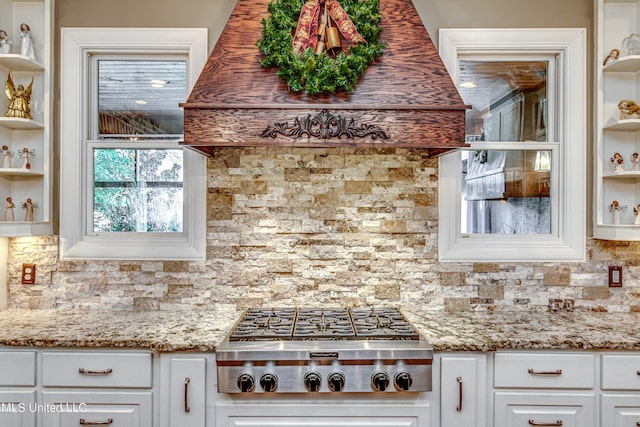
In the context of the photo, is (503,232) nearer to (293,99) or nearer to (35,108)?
(293,99)

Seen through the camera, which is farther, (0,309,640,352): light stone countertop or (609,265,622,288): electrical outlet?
(609,265,622,288): electrical outlet

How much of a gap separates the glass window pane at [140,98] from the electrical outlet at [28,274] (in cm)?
82

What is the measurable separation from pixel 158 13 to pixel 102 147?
2.67 ft

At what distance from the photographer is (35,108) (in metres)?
2.46

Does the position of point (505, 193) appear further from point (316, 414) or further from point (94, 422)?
point (94, 422)

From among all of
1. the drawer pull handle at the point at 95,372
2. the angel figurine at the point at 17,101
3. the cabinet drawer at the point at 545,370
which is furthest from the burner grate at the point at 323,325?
the angel figurine at the point at 17,101

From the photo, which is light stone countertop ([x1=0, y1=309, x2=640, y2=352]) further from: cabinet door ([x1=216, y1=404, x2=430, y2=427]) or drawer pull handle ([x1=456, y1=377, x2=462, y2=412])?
cabinet door ([x1=216, y1=404, x2=430, y2=427])

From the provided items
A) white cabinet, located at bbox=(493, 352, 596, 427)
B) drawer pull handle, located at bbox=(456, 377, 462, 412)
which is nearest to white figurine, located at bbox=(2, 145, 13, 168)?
drawer pull handle, located at bbox=(456, 377, 462, 412)

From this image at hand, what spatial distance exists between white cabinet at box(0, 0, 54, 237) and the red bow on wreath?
1461 millimetres

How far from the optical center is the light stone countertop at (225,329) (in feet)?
6.16

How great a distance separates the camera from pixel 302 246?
2.48m

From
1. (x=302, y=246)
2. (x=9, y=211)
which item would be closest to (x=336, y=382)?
(x=302, y=246)

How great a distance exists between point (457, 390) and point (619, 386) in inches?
27.4

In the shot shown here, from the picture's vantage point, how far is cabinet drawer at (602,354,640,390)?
1880 millimetres
